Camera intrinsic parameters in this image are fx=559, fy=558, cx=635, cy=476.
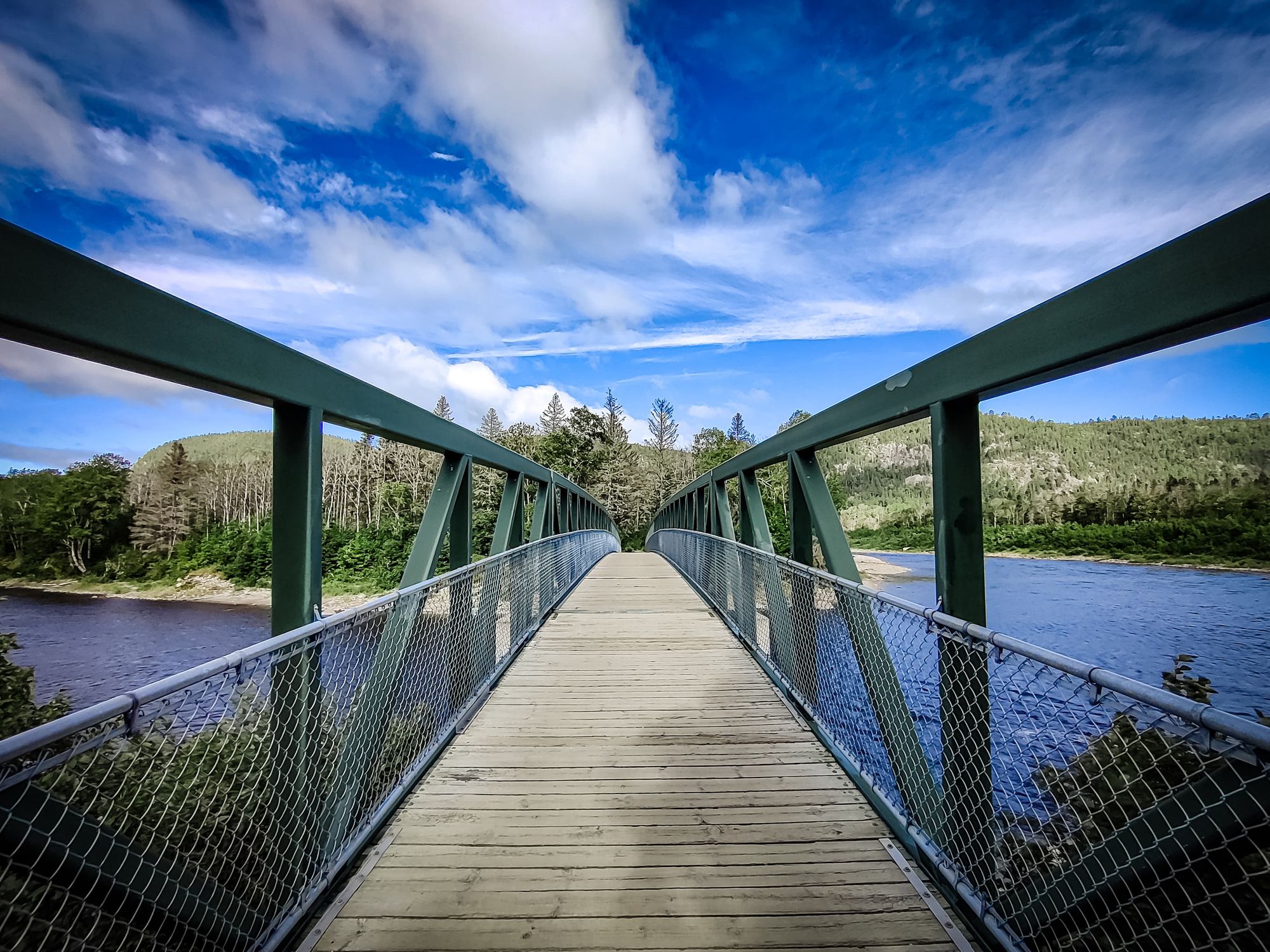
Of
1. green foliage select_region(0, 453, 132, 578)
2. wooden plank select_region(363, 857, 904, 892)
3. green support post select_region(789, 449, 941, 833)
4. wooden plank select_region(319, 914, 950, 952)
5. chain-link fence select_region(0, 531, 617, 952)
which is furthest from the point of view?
green foliage select_region(0, 453, 132, 578)

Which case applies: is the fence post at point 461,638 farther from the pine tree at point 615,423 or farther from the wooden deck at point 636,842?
the pine tree at point 615,423

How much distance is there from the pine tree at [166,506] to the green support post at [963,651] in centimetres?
A: 667

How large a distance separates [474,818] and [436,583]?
46.5 inches

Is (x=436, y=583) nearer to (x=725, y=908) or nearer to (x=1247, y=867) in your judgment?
(x=725, y=908)

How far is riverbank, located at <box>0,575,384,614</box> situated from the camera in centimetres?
2325

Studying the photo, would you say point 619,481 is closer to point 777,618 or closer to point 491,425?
point 491,425

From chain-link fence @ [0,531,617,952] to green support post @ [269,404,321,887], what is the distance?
1 cm

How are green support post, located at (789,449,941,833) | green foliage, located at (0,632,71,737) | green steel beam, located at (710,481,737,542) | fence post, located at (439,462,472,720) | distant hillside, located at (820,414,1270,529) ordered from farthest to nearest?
green steel beam, located at (710,481,737,542), distant hillside, located at (820,414,1270,529), fence post, located at (439,462,472,720), green foliage, located at (0,632,71,737), green support post, located at (789,449,941,833)

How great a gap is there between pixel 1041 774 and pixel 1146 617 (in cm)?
1775

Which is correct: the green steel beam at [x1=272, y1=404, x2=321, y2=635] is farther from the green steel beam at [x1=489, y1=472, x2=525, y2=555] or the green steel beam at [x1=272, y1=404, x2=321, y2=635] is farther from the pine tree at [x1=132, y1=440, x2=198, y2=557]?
the pine tree at [x1=132, y1=440, x2=198, y2=557]

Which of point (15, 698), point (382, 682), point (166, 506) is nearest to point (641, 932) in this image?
point (382, 682)

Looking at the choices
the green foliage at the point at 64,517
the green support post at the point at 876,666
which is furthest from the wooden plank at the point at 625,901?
the green foliage at the point at 64,517

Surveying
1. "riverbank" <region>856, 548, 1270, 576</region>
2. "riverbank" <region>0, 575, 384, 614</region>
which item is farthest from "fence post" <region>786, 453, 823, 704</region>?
"riverbank" <region>0, 575, 384, 614</region>

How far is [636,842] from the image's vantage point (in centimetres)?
232
